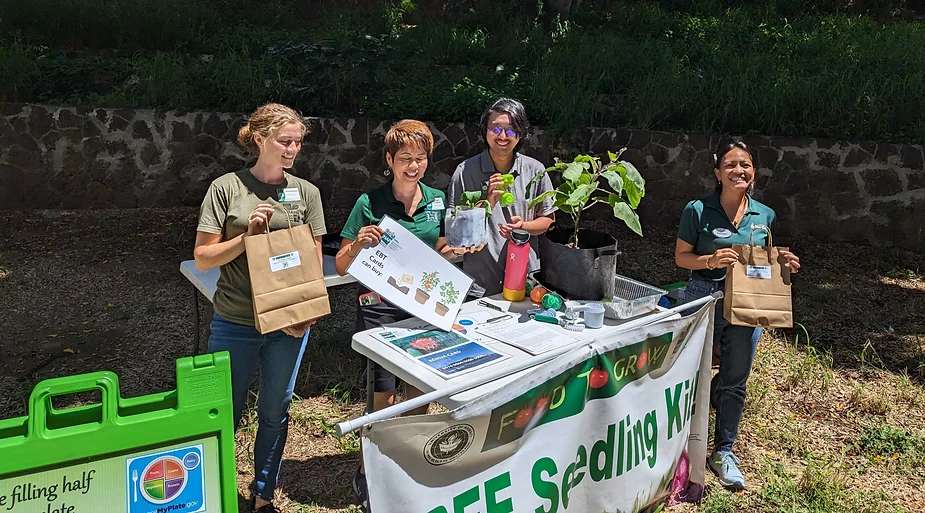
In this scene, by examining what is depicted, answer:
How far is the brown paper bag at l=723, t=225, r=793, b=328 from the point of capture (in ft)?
9.37

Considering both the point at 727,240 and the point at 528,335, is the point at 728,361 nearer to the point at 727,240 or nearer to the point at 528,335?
the point at 727,240

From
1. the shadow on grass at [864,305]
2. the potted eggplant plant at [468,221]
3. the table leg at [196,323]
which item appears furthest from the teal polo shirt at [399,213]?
the shadow on grass at [864,305]

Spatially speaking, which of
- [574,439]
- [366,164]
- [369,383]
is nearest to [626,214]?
[574,439]

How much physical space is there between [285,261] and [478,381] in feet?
2.67

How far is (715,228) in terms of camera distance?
10.3 feet

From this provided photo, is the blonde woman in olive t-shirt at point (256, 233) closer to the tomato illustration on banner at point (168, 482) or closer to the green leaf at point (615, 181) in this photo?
the tomato illustration on banner at point (168, 482)

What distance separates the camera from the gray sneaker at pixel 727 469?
3344 millimetres

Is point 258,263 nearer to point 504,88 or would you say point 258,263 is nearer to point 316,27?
point 504,88

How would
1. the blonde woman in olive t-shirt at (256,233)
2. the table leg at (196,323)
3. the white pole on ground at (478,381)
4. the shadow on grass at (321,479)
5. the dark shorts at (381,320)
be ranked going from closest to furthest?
1. the white pole on ground at (478,381)
2. the blonde woman in olive t-shirt at (256,233)
3. the dark shorts at (381,320)
4. the shadow on grass at (321,479)
5. the table leg at (196,323)

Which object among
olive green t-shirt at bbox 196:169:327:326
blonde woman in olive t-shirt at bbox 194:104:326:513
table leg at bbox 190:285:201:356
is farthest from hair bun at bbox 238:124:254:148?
table leg at bbox 190:285:201:356

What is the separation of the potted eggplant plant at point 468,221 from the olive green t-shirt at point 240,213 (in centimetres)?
58

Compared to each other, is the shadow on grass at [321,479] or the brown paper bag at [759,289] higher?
the brown paper bag at [759,289]

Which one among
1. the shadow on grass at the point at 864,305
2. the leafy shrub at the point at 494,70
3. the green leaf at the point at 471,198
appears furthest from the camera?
the leafy shrub at the point at 494,70

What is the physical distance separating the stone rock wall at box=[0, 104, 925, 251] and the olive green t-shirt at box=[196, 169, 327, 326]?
5.23m
